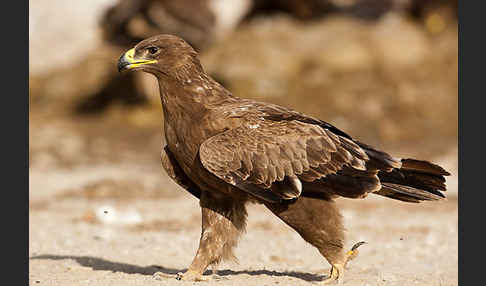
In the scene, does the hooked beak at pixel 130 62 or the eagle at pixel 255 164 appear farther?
the hooked beak at pixel 130 62

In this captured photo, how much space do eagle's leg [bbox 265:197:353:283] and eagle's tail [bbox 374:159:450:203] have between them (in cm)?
52

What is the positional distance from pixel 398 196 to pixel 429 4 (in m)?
20.8

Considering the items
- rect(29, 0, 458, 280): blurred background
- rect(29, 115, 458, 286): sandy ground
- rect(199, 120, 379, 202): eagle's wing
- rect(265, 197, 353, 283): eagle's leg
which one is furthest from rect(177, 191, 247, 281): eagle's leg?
rect(29, 0, 458, 280): blurred background

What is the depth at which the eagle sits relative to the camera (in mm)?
7324

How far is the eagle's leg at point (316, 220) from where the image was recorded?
297 inches

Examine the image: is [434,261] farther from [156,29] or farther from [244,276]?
[156,29]

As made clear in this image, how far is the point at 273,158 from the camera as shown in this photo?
24.1 ft

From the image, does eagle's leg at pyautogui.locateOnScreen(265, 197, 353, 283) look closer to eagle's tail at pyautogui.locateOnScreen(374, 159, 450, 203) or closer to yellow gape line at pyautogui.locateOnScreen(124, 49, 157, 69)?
eagle's tail at pyautogui.locateOnScreen(374, 159, 450, 203)

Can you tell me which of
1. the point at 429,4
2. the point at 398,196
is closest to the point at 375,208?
the point at 398,196

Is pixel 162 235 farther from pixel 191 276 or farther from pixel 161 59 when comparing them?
pixel 161 59

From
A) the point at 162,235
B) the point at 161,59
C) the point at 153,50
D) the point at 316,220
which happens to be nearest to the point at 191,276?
the point at 316,220

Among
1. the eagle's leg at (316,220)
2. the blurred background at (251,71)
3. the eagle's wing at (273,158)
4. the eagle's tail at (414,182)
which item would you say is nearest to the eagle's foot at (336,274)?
the eagle's leg at (316,220)

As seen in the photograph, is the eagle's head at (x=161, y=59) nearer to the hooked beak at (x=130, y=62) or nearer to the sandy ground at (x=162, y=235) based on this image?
the hooked beak at (x=130, y=62)

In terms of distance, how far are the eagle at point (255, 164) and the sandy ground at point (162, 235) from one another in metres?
0.57
